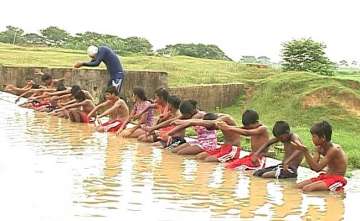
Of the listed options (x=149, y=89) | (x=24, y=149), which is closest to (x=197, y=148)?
(x=24, y=149)

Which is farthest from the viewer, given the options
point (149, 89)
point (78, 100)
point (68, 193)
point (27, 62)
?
point (27, 62)

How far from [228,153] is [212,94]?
40.4ft

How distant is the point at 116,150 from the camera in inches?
425

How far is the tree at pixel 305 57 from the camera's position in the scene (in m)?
29.0

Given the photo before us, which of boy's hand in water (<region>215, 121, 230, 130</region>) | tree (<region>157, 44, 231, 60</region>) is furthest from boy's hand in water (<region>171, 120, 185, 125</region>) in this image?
tree (<region>157, 44, 231, 60</region>)

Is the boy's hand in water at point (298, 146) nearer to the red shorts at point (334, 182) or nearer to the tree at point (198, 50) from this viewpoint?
the red shorts at point (334, 182)

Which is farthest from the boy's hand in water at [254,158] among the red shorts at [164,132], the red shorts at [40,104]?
the red shorts at [40,104]

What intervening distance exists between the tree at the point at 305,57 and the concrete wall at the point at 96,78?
9.44m

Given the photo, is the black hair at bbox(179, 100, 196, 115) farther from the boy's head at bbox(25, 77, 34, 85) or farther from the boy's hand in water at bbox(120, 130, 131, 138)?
the boy's head at bbox(25, 77, 34, 85)

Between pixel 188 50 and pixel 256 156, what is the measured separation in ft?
141

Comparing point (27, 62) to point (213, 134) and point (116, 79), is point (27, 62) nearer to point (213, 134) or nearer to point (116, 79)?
point (116, 79)

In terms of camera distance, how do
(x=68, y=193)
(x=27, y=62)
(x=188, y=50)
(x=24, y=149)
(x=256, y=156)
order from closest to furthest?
1. (x=68, y=193)
2. (x=256, y=156)
3. (x=24, y=149)
4. (x=27, y=62)
5. (x=188, y=50)

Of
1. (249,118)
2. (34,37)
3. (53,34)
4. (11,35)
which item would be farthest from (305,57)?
(11,35)

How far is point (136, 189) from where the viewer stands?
754 cm
